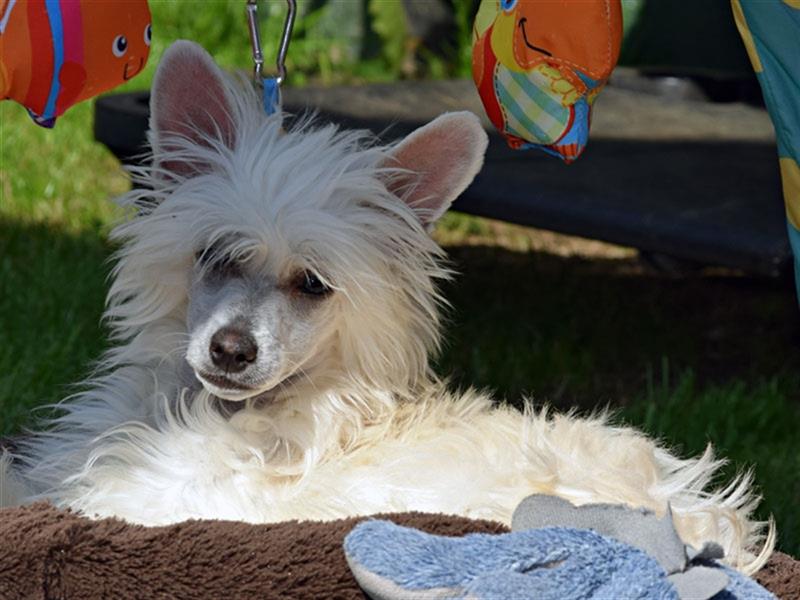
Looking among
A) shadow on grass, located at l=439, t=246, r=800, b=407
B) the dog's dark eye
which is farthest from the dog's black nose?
shadow on grass, located at l=439, t=246, r=800, b=407

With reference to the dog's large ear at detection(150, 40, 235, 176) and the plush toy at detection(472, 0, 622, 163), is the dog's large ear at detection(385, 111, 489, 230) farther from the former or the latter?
the dog's large ear at detection(150, 40, 235, 176)

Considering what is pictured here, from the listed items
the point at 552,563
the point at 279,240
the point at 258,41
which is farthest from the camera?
the point at 258,41

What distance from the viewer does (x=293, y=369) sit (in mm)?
2523

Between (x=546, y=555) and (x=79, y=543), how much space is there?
71cm

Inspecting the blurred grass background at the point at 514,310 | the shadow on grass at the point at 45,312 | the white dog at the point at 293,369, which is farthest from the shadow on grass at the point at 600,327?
the white dog at the point at 293,369

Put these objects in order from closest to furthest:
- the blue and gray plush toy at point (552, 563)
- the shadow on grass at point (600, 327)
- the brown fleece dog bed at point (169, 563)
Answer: the blue and gray plush toy at point (552, 563) < the brown fleece dog bed at point (169, 563) < the shadow on grass at point (600, 327)

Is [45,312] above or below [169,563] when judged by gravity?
below

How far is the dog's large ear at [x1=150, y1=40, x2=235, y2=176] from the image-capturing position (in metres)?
2.67

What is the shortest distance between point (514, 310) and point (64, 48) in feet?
9.30

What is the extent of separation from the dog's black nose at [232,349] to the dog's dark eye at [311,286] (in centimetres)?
19

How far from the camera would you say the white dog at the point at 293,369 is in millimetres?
2398

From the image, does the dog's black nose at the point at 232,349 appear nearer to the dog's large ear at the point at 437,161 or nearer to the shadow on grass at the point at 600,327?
the dog's large ear at the point at 437,161

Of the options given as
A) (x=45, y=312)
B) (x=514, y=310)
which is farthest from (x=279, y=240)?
(x=514, y=310)

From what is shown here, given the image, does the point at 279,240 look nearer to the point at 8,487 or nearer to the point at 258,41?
the point at 258,41
